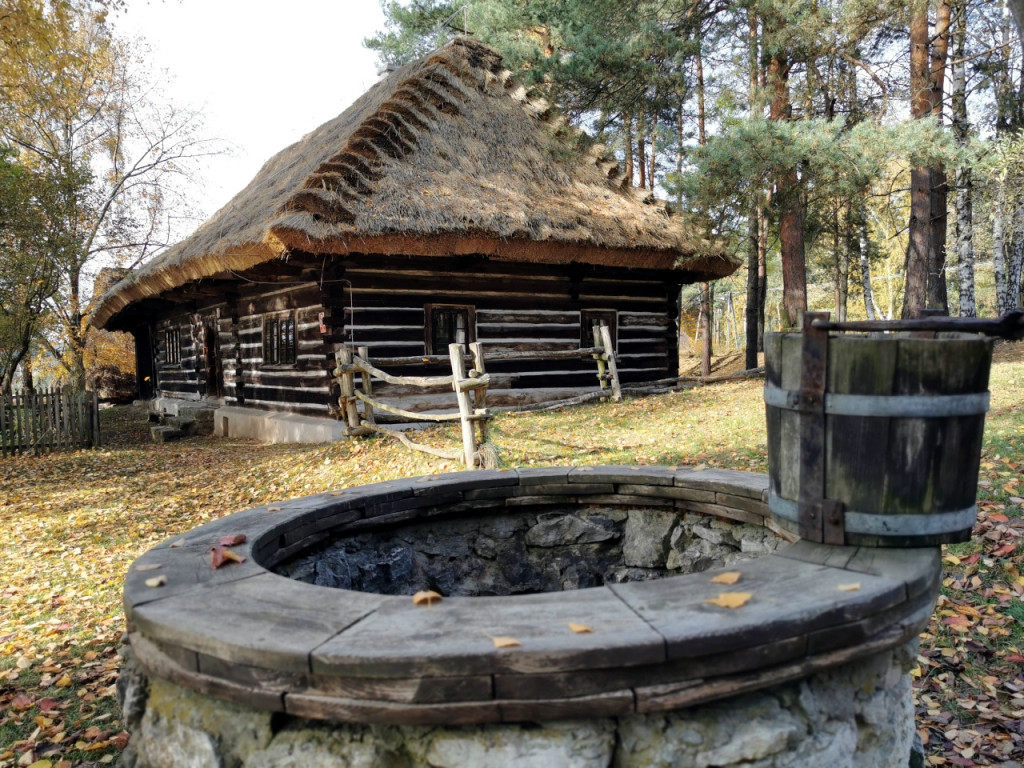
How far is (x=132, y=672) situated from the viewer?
6.51 feet

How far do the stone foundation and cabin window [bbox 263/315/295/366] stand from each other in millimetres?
11030

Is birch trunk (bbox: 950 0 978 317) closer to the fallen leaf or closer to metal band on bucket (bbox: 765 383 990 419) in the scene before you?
metal band on bucket (bbox: 765 383 990 419)

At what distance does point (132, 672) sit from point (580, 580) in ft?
6.99

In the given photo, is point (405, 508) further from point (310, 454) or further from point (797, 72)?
point (797, 72)

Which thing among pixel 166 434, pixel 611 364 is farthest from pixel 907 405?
pixel 166 434

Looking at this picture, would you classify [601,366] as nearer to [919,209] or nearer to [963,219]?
[919,209]

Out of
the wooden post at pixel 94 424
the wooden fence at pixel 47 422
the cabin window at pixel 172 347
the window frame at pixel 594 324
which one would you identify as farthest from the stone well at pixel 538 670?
the cabin window at pixel 172 347

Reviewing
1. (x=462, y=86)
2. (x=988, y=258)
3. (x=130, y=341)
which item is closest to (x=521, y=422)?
(x=462, y=86)

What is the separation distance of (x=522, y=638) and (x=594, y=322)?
12.0 metres

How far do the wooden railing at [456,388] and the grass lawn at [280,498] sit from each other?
34 centimetres

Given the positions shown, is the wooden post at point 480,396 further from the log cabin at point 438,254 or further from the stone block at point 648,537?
the stone block at point 648,537

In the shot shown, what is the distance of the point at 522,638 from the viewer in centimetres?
150

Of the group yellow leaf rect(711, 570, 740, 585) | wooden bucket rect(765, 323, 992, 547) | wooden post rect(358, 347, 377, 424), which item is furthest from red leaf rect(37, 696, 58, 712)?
wooden post rect(358, 347, 377, 424)

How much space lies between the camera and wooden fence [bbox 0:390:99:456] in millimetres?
11461
